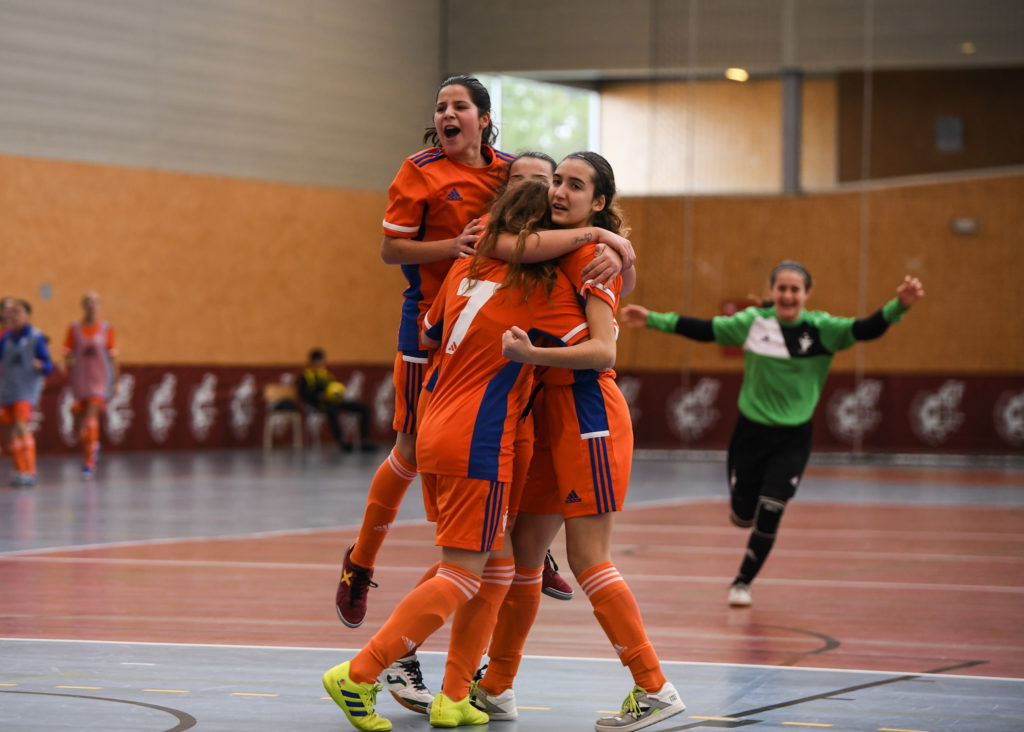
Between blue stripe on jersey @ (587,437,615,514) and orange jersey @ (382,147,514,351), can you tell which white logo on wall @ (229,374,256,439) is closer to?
orange jersey @ (382,147,514,351)

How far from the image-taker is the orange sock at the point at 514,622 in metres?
5.14

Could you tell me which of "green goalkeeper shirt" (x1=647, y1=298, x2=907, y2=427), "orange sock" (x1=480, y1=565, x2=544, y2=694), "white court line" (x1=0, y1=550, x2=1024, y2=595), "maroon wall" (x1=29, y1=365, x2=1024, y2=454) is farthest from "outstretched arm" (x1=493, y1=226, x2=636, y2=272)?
"maroon wall" (x1=29, y1=365, x2=1024, y2=454)

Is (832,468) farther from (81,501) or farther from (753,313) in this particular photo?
(753,313)

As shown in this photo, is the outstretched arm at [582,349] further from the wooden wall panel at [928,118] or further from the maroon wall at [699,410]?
the wooden wall panel at [928,118]

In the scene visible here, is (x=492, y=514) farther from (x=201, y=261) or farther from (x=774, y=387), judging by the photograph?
(x=201, y=261)

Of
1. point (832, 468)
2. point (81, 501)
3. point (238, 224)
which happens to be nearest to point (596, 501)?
point (81, 501)

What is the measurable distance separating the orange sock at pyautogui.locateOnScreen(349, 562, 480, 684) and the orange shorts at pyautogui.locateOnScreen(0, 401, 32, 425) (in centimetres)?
1122

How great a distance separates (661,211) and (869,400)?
172 inches

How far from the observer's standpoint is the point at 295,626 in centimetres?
702

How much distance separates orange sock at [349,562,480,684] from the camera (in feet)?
15.6

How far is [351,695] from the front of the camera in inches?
186

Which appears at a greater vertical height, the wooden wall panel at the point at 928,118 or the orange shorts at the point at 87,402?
the wooden wall panel at the point at 928,118

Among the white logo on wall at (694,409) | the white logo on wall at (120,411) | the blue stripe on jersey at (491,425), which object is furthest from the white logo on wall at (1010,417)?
the blue stripe on jersey at (491,425)

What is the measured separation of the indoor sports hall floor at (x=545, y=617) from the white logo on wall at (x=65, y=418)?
5441 millimetres
